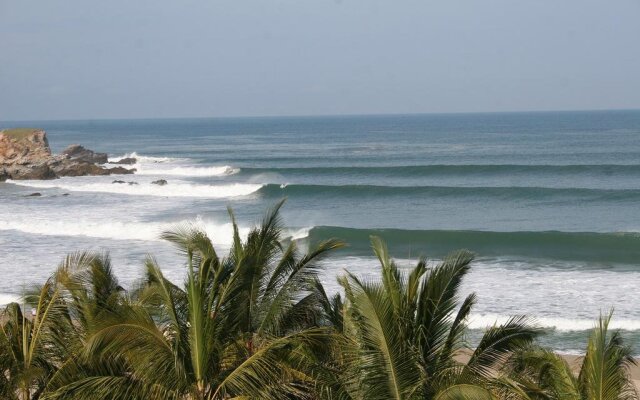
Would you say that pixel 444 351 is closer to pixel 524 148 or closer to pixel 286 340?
pixel 286 340

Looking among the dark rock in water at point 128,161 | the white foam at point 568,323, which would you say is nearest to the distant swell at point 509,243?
the white foam at point 568,323

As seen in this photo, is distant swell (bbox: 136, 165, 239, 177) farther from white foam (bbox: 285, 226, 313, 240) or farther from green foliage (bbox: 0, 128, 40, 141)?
white foam (bbox: 285, 226, 313, 240)

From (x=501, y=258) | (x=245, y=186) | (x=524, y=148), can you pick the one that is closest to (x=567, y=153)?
(x=524, y=148)

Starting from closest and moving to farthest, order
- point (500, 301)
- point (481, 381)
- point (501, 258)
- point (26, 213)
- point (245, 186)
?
point (481, 381), point (500, 301), point (501, 258), point (26, 213), point (245, 186)

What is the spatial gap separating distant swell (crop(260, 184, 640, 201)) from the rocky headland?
45.6 feet

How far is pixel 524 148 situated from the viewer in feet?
236

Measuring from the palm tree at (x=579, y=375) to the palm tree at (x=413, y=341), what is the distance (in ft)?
0.92

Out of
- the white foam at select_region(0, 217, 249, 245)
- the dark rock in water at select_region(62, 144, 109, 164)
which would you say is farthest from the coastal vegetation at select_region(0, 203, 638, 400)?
the dark rock in water at select_region(62, 144, 109, 164)

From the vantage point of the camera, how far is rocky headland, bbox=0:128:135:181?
52844 millimetres

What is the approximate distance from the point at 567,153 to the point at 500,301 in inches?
1864

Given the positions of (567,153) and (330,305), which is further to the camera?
(567,153)

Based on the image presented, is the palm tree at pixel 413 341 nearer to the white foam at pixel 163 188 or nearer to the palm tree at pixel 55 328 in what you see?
the palm tree at pixel 55 328

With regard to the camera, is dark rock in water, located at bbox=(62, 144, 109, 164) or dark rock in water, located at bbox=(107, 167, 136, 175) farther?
dark rock in water, located at bbox=(62, 144, 109, 164)

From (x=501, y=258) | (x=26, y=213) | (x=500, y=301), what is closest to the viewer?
(x=500, y=301)
